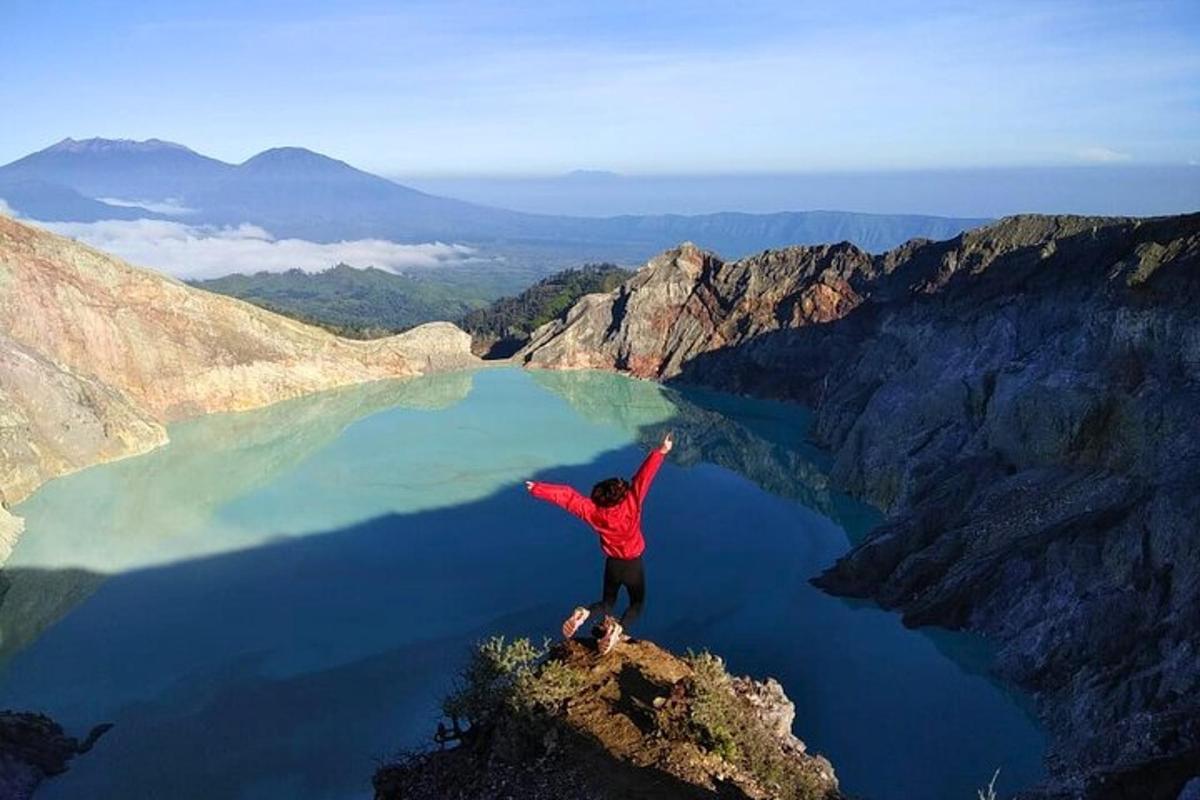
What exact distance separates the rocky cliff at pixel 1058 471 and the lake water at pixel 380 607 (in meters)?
1.29

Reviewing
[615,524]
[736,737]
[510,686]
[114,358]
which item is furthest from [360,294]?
[736,737]

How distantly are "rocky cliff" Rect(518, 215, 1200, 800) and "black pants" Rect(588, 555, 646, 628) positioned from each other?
5485 millimetres

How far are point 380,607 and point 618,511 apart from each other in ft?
52.8

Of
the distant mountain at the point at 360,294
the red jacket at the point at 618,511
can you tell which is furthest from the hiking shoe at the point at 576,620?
the distant mountain at the point at 360,294

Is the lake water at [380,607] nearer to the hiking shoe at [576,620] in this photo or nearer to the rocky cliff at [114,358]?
the rocky cliff at [114,358]

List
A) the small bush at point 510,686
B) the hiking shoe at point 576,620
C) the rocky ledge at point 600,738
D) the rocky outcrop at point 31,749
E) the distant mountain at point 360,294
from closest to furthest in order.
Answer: the rocky ledge at point 600,738, the small bush at point 510,686, the hiking shoe at point 576,620, the rocky outcrop at point 31,749, the distant mountain at point 360,294

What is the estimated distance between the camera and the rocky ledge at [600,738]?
279 inches

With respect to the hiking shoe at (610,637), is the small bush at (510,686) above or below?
below

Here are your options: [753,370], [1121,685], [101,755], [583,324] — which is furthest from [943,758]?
[583,324]

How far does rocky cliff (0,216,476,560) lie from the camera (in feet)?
118

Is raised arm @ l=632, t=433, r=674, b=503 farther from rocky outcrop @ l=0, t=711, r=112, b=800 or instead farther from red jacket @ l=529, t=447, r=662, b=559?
rocky outcrop @ l=0, t=711, r=112, b=800

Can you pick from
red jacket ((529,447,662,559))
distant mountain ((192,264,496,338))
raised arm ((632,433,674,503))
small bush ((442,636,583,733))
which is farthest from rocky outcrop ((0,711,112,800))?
distant mountain ((192,264,496,338))

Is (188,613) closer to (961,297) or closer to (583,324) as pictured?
(961,297)

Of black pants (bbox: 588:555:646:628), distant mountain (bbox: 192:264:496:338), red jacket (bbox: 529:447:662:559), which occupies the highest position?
red jacket (bbox: 529:447:662:559)
